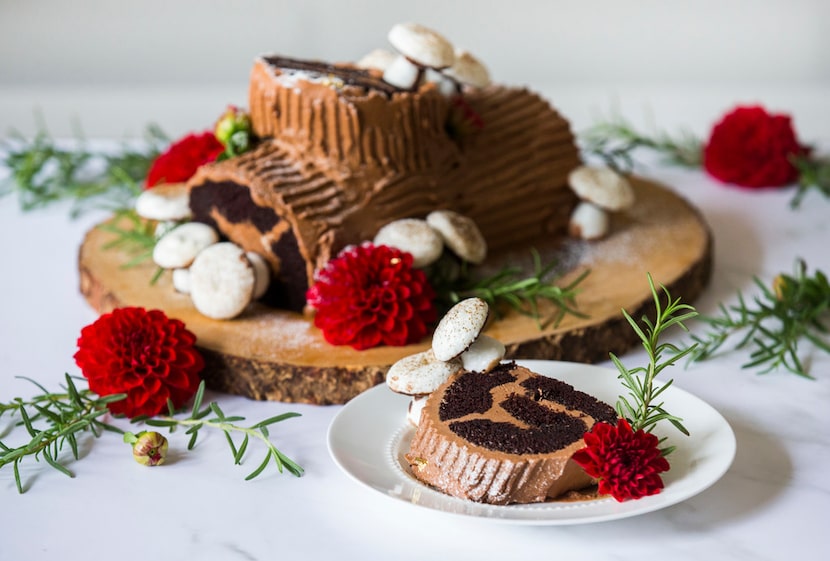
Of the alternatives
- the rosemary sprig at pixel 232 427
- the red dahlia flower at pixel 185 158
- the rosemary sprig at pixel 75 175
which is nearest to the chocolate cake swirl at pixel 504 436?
the rosemary sprig at pixel 232 427

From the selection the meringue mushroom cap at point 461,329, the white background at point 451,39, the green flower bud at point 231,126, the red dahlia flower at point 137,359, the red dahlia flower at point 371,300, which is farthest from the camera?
the white background at point 451,39

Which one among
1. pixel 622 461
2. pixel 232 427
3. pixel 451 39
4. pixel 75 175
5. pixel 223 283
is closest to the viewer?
pixel 622 461

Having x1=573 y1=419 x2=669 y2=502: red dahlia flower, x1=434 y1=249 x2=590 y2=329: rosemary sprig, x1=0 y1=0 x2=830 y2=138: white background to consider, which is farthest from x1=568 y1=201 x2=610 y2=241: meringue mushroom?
x1=0 y1=0 x2=830 y2=138: white background

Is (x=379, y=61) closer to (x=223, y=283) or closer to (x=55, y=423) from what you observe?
(x=223, y=283)

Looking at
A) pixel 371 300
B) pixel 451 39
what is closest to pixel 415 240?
pixel 371 300

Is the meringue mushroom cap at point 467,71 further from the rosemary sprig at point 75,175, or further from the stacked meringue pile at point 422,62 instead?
the rosemary sprig at point 75,175

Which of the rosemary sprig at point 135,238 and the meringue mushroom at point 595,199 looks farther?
the meringue mushroom at point 595,199
